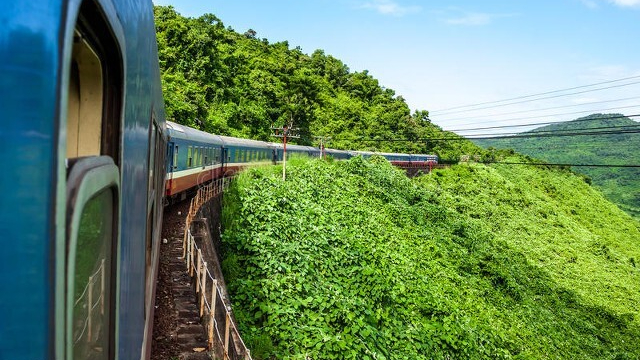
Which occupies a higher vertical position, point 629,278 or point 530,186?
point 530,186

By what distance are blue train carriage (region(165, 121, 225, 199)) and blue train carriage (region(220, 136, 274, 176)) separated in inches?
Result: 22.2

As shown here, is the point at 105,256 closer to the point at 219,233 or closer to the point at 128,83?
the point at 128,83

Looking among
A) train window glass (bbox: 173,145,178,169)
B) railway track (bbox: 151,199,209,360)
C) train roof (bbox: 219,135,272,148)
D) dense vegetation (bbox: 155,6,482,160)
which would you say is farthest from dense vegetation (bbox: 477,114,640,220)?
railway track (bbox: 151,199,209,360)

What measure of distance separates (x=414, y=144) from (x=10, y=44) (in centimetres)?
5357

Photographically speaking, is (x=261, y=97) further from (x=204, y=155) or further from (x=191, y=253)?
(x=191, y=253)

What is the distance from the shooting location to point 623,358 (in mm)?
18641

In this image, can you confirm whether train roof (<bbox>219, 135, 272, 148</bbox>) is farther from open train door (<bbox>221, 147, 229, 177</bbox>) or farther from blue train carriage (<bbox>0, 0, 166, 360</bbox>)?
blue train carriage (<bbox>0, 0, 166, 360</bbox>)

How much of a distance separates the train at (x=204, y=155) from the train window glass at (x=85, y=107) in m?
10.4

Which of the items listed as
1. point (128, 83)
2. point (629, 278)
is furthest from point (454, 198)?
point (128, 83)

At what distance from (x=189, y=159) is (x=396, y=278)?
651cm

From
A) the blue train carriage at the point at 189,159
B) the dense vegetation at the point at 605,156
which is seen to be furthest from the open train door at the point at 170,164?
the dense vegetation at the point at 605,156

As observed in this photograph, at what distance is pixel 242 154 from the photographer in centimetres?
2159

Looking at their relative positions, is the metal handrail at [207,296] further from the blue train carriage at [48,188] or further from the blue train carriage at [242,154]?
the blue train carriage at [242,154]

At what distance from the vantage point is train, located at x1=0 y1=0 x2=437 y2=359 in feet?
2.28
